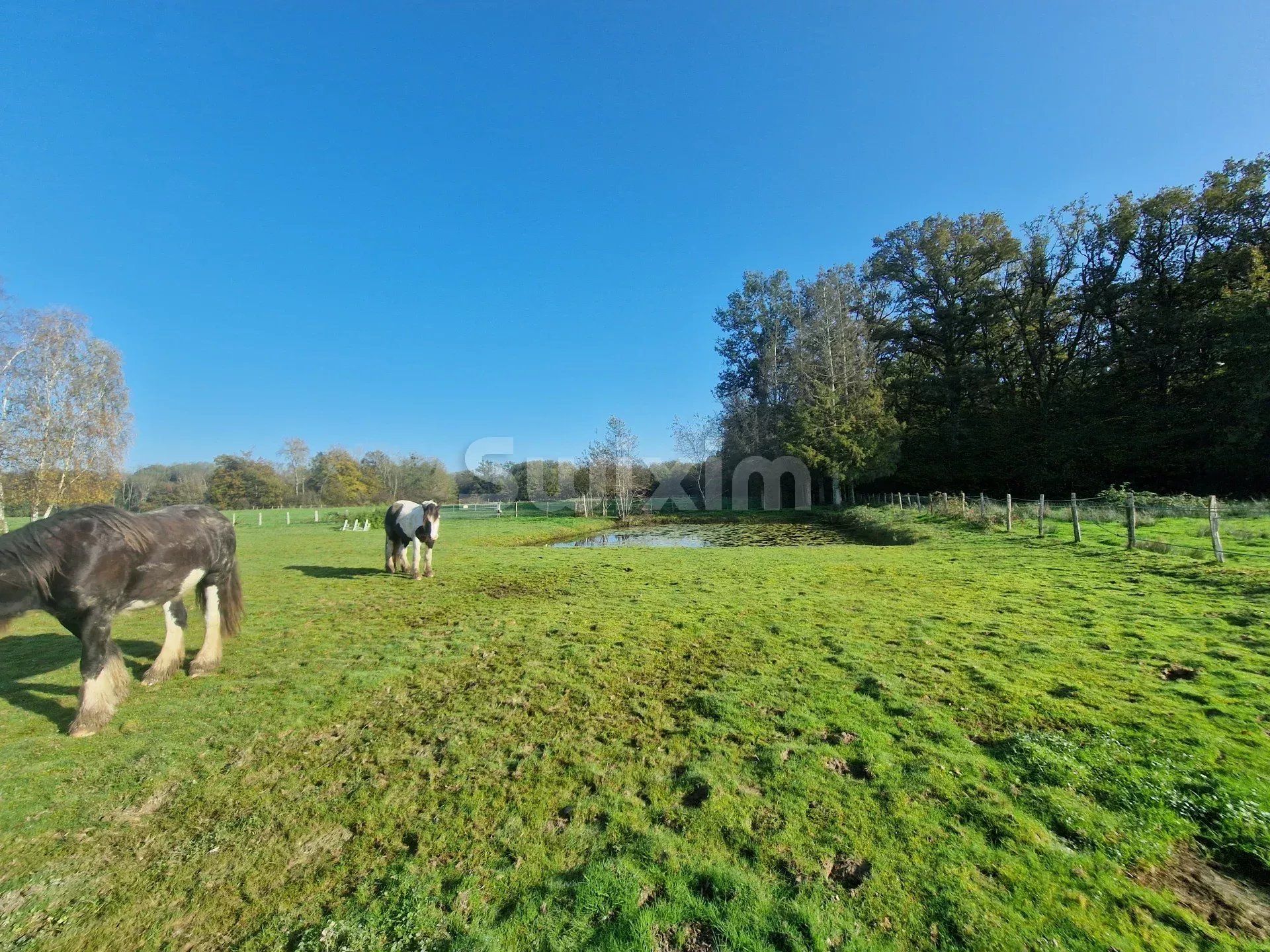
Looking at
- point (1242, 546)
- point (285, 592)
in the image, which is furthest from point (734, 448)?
point (285, 592)

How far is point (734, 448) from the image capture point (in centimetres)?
3684

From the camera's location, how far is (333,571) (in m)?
10.8

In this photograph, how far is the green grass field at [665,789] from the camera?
1.98m

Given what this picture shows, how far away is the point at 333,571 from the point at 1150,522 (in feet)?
65.3

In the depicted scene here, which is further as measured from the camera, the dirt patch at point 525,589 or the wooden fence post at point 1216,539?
the dirt patch at point 525,589

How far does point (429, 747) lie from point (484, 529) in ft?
68.4

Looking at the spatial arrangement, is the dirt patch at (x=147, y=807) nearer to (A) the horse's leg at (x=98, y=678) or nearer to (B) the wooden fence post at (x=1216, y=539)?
(A) the horse's leg at (x=98, y=678)

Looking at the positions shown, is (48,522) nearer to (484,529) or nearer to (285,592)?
(285,592)

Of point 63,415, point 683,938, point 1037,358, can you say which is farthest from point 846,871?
point 1037,358

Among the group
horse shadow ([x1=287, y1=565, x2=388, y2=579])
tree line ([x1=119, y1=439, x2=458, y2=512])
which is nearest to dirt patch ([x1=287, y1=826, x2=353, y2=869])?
horse shadow ([x1=287, y1=565, x2=388, y2=579])

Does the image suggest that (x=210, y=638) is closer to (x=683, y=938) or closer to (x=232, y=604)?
(x=232, y=604)

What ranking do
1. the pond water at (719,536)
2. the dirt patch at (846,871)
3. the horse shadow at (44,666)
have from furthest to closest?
the pond water at (719,536) → the horse shadow at (44,666) → the dirt patch at (846,871)

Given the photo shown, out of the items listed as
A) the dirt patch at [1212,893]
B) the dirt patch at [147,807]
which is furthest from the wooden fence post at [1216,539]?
the dirt patch at [147,807]

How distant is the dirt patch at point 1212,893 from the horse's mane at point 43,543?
276 inches
